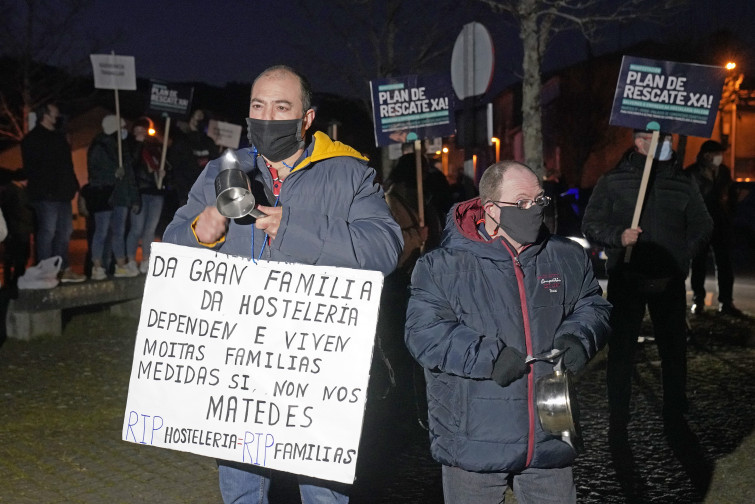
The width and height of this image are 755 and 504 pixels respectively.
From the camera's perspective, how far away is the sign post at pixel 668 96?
6578mm

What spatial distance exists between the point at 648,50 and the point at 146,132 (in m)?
42.1

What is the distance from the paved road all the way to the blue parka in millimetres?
490

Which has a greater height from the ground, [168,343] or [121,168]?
[121,168]

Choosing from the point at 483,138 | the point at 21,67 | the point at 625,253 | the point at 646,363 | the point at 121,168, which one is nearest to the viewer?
the point at 625,253

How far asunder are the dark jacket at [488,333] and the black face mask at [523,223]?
0.06m

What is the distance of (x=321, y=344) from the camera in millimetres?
3070

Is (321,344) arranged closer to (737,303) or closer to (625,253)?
(625,253)

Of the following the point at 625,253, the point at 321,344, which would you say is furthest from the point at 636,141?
the point at 321,344

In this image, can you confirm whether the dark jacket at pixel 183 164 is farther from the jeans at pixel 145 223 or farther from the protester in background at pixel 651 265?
the protester in background at pixel 651 265

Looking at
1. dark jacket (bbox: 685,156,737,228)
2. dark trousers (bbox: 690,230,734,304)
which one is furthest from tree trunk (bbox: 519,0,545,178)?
dark trousers (bbox: 690,230,734,304)

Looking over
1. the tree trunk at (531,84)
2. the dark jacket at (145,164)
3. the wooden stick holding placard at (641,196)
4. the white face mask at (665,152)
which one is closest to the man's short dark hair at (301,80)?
the wooden stick holding placard at (641,196)

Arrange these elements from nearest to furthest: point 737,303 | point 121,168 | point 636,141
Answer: point 636,141
point 121,168
point 737,303

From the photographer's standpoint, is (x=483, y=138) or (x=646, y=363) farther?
(x=483, y=138)

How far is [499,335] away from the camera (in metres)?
3.23
